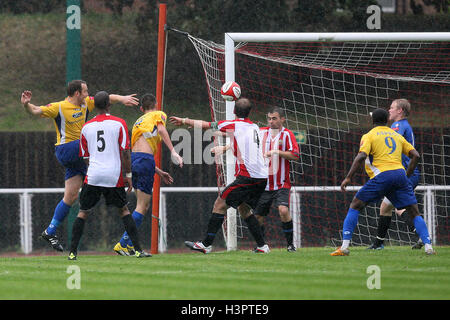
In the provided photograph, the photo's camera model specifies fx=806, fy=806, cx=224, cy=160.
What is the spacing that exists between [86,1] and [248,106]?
44.8ft

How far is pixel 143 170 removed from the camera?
32.9ft

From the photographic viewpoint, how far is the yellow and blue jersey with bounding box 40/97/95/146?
33.2 ft

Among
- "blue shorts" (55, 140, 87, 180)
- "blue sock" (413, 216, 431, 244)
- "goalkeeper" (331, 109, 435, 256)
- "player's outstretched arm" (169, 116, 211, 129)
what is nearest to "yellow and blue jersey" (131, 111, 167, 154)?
"player's outstretched arm" (169, 116, 211, 129)

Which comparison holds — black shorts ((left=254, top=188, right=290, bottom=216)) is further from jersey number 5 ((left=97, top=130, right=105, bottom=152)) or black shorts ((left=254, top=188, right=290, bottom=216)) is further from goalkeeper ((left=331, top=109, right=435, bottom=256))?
jersey number 5 ((left=97, top=130, right=105, bottom=152))

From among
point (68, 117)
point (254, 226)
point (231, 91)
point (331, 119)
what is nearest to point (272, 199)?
point (254, 226)

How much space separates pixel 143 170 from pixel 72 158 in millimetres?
936

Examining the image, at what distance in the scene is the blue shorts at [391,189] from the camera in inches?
376

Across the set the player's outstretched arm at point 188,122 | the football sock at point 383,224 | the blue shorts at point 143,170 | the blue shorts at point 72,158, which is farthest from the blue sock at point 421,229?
the blue shorts at point 72,158

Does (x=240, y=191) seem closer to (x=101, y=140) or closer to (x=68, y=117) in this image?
(x=101, y=140)

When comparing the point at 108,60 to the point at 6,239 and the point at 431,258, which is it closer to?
the point at 6,239

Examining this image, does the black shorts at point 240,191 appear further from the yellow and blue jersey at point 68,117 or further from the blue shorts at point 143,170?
the yellow and blue jersey at point 68,117

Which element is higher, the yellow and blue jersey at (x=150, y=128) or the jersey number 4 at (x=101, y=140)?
the yellow and blue jersey at (x=150, y=128)

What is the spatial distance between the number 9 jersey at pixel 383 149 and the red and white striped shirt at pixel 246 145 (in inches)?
50.4

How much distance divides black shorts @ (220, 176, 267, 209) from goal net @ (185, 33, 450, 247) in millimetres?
2060
